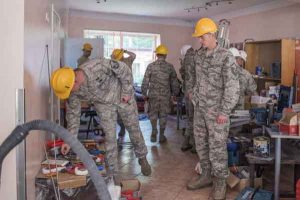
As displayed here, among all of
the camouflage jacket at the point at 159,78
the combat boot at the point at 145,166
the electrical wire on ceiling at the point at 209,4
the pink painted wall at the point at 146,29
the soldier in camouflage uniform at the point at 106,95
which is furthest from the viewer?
the pink painted wall at the point at 146,29

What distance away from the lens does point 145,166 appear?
3.91m

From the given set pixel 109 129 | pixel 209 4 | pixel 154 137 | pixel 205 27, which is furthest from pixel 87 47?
pixel 205 27

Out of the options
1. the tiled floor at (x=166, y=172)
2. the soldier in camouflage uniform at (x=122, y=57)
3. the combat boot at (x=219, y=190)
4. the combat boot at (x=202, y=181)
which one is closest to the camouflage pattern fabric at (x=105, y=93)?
the tiled floor at (x=166, y=172)

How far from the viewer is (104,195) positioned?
1102mm

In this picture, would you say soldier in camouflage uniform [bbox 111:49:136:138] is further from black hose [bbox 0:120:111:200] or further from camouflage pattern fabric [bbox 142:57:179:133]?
black hose [bbox 0:120:111:200]

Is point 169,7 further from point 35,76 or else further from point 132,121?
point 35,76

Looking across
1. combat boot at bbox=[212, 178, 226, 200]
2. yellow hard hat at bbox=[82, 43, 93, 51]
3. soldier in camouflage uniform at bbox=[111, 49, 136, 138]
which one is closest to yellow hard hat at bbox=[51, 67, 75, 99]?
combat boot at bbox=[212, 178, 226, 200]

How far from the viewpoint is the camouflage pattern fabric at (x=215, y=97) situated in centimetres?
305

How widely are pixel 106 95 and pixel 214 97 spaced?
3.42 feet

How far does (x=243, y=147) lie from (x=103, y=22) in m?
5.89

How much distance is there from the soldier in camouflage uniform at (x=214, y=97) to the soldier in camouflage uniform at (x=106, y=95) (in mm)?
710

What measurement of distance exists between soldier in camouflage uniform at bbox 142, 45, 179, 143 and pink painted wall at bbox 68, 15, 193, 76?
3.48 metres

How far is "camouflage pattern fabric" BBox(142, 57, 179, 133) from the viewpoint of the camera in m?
5.65

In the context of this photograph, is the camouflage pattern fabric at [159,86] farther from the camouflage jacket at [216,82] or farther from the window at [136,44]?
the window at [136,44]
